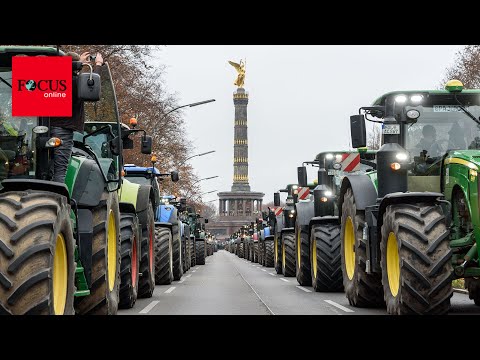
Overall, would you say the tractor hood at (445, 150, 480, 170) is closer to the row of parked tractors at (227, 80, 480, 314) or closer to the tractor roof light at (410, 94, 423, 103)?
the row of parked tractors at (227, 80, 480, 314)

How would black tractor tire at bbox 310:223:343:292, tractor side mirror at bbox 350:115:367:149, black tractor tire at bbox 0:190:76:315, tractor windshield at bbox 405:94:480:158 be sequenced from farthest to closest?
1. black tractor tire at bbox 310:223:343:292
2. tractor windshield at bbox 405:94:480:158
3. tractor side mirror at bbox 350:115:367:149
4. black tractor tire at bbox 0:190:76:315

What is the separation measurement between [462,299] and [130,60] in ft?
85.9

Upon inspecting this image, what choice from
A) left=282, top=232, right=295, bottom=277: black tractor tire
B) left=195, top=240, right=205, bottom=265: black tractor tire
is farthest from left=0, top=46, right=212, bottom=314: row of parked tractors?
left=195, top=240, right=205, bottom=265: black tractor tire

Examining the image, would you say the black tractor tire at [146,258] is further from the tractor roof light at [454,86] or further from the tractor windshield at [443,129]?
the tractor roof light at [454,86]

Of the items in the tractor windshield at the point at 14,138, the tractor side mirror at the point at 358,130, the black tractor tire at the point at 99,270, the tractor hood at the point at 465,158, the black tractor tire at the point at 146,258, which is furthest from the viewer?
the black tractor tire at the point at 146,258

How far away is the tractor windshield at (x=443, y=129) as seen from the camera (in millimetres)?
11438

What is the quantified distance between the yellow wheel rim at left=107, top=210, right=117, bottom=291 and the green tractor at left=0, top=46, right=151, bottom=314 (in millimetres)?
12

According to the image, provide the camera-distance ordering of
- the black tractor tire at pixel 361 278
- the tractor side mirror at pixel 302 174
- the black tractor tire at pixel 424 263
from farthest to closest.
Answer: the tractor side mirror at pixel 302 174 < the black tractor tire at pixel 361 278 < the black tractor tire at pixel 424 263

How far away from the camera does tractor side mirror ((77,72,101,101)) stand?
330 inches

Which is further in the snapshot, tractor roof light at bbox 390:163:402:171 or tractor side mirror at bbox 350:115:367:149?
tractor side mirror at bbox 350:115:367:149

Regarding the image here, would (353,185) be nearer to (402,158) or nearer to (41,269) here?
(402,158)

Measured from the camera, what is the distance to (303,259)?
18.9 meters

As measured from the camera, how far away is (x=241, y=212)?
555 ft

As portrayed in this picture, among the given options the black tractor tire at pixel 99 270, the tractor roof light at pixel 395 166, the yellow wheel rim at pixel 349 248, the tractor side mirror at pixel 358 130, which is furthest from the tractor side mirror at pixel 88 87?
the yellow wheel rim at pixel 349 248
